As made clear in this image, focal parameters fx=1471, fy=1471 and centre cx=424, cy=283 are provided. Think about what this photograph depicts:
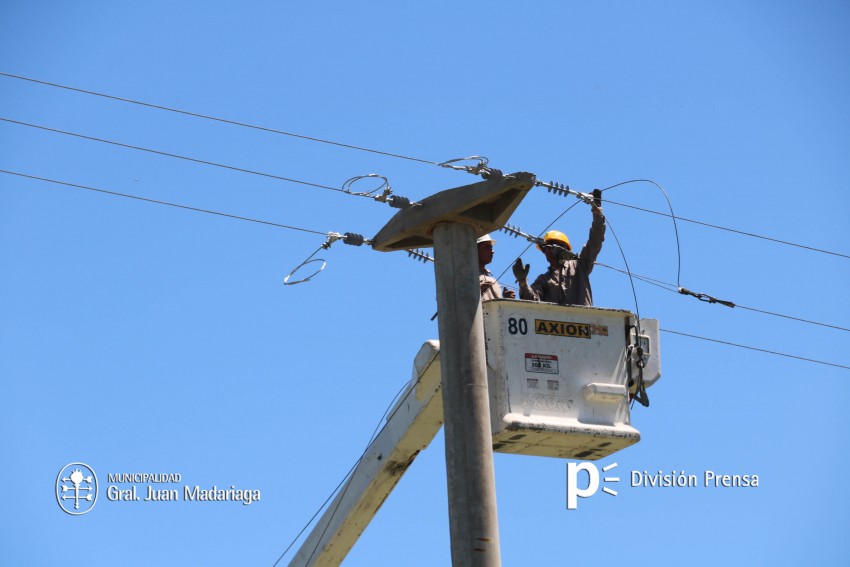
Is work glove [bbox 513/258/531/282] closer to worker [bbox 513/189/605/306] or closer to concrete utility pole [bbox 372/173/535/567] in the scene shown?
worker [bbox 513/189/605/306]

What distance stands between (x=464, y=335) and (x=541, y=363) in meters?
1.05

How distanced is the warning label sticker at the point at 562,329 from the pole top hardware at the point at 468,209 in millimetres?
937

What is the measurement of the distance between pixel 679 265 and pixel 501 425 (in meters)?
3.33

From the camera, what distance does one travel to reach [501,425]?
1125 centimetres

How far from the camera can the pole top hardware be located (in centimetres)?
1105

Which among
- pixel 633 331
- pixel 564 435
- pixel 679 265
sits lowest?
pixel 564 435

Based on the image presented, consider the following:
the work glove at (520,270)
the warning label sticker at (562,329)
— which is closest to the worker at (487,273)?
the work glove at (520,270)

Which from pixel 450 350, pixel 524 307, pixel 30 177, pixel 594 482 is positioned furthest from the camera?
pixel 594 482

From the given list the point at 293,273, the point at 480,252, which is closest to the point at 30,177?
the point at 293,273

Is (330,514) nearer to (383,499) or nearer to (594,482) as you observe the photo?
(383,499)

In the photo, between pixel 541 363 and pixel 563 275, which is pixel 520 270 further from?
pixel 541 363

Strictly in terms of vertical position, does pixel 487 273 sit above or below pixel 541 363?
above

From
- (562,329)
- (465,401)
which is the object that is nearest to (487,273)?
(562,329)

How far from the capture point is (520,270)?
526 inches
